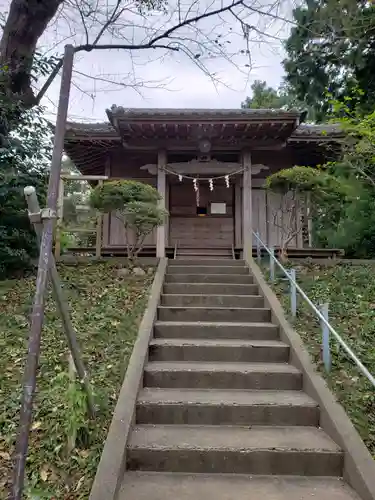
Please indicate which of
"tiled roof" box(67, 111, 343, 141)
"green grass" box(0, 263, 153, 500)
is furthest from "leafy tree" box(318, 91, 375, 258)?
"green grass" box(0, 263, 153, 500)

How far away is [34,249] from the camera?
691cm

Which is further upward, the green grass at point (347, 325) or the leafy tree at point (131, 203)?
the leafy tree at point (131, 203)

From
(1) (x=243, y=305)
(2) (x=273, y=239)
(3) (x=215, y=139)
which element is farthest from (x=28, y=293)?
(2) (x=273, y=239)

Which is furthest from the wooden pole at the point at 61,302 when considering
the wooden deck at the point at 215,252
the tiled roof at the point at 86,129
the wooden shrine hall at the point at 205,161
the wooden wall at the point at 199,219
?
the wooden wall at the point at 199,219

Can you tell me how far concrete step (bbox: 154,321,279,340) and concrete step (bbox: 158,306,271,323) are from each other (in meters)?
0.42

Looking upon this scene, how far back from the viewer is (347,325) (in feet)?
16.3

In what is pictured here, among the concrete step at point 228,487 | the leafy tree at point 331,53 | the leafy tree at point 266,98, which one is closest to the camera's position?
the concrete step at point 228,487

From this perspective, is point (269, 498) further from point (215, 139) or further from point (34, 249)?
point (215, 139)

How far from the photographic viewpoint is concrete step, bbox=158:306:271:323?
212 inches

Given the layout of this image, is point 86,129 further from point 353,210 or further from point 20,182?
point 353,210

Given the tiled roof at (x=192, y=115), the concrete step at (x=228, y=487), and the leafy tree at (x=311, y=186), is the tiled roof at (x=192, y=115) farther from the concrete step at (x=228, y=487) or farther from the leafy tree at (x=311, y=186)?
the concrete step at (x=228, y=487)

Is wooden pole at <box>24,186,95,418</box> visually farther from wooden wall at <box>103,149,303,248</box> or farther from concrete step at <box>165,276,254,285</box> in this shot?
wooden wall at <box>103,149,303,248</box>

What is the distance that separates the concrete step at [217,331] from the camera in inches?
194

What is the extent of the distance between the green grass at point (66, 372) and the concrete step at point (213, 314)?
401 mm
